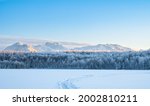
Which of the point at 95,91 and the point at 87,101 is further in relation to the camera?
the point at 95,91

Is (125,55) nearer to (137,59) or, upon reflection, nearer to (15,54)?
(137,59)

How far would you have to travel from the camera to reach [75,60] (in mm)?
29953

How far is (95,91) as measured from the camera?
10594mm

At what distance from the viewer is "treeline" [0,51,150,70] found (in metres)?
27.8

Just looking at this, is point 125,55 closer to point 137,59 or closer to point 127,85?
point 137,59

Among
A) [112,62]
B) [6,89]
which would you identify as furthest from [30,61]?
[6,89]

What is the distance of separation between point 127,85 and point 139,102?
2.32m

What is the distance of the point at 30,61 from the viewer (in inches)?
1176

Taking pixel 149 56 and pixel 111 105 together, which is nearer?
pixel 111 105

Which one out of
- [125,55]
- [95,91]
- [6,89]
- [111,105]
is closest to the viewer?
[111,105]

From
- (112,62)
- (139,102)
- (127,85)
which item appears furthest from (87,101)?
(112,62)

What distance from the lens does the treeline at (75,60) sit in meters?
27.8

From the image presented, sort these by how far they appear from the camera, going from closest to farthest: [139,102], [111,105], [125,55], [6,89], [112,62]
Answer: [111,105]
[139,102]
[6,89]
[112,62]
[125,55]

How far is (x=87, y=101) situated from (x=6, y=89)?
3.60 m
